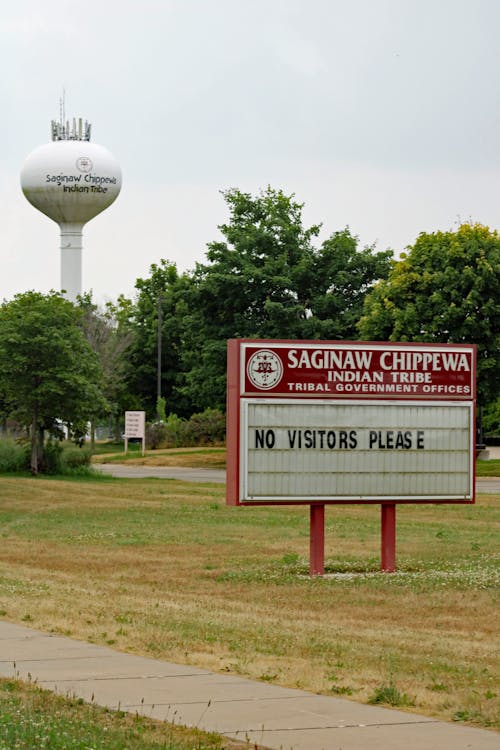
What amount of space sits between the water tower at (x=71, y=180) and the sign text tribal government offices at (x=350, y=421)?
56.5m

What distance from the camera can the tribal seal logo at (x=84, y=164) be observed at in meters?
79.1

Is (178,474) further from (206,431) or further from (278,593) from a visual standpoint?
(278,593)

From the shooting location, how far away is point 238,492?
21.5 metres

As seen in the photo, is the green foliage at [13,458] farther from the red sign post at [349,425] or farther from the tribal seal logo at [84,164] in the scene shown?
the red sign post at [349,425]

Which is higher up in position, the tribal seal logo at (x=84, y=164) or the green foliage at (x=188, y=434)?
the tribal seal logo at (x=84, y=164)

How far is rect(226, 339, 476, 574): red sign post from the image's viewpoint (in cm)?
2158

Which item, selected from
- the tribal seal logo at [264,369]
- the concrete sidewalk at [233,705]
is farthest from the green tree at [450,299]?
the concrete sidewalk at [233,705]

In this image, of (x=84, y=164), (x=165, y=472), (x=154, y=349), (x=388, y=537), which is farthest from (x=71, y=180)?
(x=388, y=537)

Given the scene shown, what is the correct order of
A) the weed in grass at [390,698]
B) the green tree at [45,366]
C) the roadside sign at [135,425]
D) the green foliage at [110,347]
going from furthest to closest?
the green foliage at [110,347]
the roadside sign at [135,425]
the green tree at [45,366]
the weed in grass at [390,698]

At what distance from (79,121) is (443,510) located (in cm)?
5291

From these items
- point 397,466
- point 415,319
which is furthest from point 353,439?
point 415,319

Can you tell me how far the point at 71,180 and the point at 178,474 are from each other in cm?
2679

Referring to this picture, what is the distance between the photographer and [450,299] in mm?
56375

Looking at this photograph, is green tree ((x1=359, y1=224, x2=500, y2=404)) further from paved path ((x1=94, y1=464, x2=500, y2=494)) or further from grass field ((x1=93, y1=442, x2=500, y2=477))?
paved path ((x1=94, y1=464, x2=500, y2=494))
